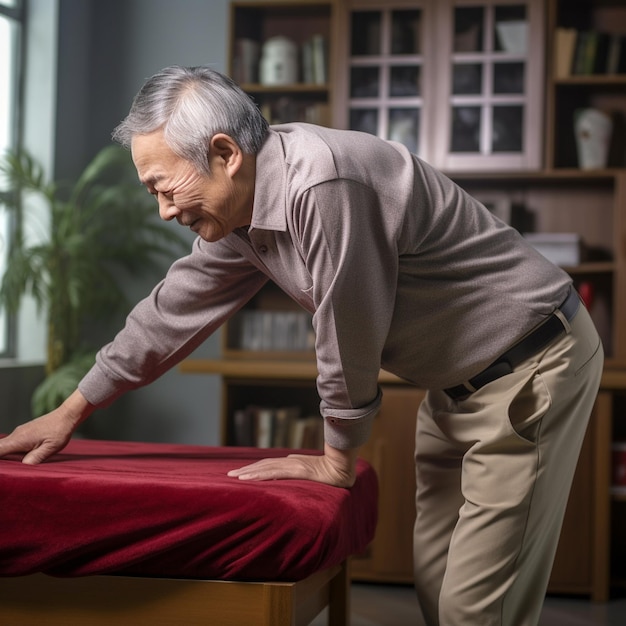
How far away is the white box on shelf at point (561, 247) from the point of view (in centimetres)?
361

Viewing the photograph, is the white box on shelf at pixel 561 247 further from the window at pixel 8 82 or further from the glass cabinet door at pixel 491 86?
the window at pixel 8 82

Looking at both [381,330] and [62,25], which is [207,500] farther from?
[62,25]

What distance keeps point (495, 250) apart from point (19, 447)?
3.27 feet

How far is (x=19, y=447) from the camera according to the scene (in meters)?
1.91

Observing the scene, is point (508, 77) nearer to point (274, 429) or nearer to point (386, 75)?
point (386, 75)

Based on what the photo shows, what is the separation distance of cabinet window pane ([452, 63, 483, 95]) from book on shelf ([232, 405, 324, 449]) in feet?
4.50

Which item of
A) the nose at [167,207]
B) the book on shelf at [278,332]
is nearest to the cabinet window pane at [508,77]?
the book on shelf at [278,332]

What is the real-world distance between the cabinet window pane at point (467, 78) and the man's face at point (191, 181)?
2.25 meters

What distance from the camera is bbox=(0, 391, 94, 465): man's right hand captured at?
190cm

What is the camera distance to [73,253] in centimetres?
394

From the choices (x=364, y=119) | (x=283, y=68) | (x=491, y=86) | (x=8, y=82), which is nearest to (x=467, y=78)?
(x=491, y=86)

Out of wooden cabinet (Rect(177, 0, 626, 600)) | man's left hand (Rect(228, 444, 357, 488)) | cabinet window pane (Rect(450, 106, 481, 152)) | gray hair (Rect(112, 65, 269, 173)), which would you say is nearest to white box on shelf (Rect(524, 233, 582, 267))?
wooden cabinet (Rect(177, 0, 626, 600))

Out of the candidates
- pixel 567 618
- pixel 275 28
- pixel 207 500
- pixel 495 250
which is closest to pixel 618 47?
pixel 275 28

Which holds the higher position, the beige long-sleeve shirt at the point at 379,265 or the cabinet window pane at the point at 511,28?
the cabinet window pane at the point at 511,28
